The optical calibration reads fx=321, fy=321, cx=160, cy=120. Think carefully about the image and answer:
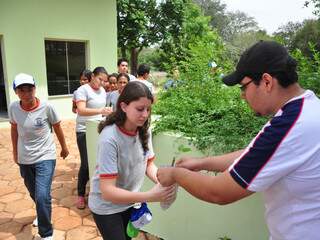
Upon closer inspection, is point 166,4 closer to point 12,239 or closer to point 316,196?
point 12,239

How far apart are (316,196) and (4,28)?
9687 mm

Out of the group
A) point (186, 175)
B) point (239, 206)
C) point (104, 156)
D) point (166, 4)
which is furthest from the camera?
point (166, 4)

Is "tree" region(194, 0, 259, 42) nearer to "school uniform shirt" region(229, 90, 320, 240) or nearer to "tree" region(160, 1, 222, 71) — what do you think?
"tree" region(160, 1, 222, 71)

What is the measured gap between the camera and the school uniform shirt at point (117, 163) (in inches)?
78.7

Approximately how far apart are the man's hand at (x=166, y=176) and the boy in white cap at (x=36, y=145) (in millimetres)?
2023

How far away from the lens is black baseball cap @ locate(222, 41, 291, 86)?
1.32 meters

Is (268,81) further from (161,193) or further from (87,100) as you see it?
(87,100)

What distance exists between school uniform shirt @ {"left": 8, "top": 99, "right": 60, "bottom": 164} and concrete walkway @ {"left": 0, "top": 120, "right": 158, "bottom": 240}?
0.92 metres

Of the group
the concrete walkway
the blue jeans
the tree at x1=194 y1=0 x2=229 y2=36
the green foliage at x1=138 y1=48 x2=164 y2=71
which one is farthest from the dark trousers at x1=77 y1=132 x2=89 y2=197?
the tree at x1=194 y1=0 x2=229 y2=36

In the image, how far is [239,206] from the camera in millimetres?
2686

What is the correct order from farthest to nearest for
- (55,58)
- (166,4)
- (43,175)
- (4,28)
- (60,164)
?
(166,4) → (55,58) → (4,28) → (60,164) → (43,175)

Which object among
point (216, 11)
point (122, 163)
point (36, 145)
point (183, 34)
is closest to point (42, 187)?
point (36, 145)

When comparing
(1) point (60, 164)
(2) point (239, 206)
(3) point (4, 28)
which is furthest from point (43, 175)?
(3) point (4, 28)

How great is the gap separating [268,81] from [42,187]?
272cm
